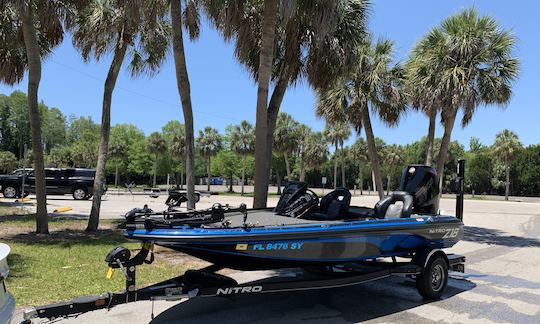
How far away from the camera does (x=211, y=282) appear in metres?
5.37

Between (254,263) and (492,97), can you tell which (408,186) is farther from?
(492,97)

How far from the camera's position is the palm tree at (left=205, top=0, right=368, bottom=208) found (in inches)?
388

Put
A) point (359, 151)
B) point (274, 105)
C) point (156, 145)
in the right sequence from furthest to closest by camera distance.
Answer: point (359, 151) → point (156, 145) → point (274, 105)

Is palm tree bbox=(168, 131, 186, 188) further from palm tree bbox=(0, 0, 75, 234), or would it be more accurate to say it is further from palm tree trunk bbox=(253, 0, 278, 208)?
palm tree trunk bbox=(253, 0, 278, 208)

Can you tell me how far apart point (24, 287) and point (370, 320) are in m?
5.02

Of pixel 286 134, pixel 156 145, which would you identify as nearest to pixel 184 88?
pixel 286 134

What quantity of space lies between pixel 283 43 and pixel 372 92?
16.5ft

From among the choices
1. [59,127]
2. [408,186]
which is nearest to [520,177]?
[408,186]

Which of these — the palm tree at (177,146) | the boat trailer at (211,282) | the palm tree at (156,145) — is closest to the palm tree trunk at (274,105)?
the boat trailer at (211,282)

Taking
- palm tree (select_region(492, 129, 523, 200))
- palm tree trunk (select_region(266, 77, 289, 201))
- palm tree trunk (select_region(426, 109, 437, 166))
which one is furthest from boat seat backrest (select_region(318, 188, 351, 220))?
palm tree (select_region(492, 129, 523, 200))

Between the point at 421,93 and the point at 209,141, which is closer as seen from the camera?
the point at 421,93

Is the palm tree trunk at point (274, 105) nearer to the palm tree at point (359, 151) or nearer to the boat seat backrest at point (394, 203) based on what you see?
the boat seat backrest at point (394, 203)

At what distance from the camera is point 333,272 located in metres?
6.77

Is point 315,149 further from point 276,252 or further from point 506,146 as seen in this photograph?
point 276,252
